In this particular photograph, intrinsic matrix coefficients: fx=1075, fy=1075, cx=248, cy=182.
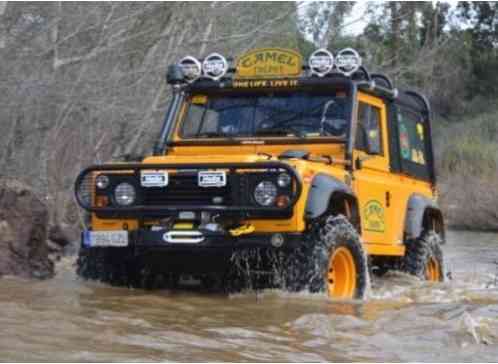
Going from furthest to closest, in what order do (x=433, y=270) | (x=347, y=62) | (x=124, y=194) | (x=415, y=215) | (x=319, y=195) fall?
1. (x=433, y=270)
2. (x=415, y=215)
3. (x=347, y=62)
4. (x=124, y=194)
5. (x=319, y=195)

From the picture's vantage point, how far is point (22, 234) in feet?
30.5

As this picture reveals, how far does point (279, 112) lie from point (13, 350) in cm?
445

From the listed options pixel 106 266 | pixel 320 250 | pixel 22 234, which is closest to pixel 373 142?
pixel 320 250

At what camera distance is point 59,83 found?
13719 mm

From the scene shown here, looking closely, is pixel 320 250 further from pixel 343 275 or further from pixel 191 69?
pixel 191 69

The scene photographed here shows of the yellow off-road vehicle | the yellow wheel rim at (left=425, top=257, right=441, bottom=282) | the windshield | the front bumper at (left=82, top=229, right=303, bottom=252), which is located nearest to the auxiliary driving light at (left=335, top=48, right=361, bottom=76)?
the yellow off-road vehicle

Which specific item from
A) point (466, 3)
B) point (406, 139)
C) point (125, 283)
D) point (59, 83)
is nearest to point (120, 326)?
point (125, 283)

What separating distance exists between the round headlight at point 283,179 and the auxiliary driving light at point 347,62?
1759 mm

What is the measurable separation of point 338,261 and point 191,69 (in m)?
2.28

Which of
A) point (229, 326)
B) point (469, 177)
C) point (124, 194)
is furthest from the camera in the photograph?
point (469, 177)

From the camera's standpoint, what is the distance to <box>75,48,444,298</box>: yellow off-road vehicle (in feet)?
25.8

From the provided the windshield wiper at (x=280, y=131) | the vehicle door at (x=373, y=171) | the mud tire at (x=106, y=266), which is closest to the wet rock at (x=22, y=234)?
the mud tire at (x=106, y=266)

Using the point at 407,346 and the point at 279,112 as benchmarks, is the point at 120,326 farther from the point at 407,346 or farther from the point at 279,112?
the point at 279,112

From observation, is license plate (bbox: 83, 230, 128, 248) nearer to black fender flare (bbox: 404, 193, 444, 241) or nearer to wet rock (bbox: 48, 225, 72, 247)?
black fender flare (bbox: 404, 193, 444, 241)
